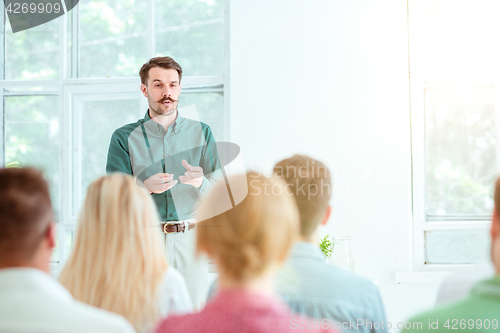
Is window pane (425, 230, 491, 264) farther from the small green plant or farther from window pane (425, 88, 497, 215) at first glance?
the small green plant

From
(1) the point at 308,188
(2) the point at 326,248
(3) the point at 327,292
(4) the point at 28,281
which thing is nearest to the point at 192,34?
(2) the point at 326,248

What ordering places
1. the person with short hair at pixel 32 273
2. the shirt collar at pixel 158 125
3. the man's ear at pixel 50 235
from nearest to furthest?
the person with short hair at pixel 32 273, the man's ear at pixel 50 235, the shirt collar at pixel 158 125

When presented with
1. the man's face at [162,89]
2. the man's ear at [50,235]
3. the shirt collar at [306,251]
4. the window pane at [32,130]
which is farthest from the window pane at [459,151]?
the window pane at [32,130]

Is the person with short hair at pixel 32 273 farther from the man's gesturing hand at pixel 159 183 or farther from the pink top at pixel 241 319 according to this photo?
the man's gesturing hand at pixel 159 183

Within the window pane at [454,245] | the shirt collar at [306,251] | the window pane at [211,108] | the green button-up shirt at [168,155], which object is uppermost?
the window pane at [211,108]

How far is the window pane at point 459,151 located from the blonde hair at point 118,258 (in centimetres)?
214

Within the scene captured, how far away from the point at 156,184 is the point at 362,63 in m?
1.41

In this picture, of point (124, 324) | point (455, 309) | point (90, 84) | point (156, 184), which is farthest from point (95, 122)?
point (455, 309)

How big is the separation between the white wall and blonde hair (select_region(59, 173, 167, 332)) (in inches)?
62.5

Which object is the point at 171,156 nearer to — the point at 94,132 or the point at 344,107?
the point at 94,132

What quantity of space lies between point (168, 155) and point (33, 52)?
1.45 metres

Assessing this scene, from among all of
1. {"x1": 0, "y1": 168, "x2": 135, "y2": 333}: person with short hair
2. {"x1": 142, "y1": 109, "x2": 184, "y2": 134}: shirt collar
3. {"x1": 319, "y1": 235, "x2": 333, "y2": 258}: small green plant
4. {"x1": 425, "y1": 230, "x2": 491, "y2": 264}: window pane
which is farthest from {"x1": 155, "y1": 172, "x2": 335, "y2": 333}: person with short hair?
{"x1": 425, "y1": 230, "x2": 491, "y2": 264}: window pane

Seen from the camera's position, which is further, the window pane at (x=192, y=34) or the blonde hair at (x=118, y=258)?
the window pane at (x=192, y=34)

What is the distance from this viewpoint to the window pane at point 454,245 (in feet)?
A: 8.75
